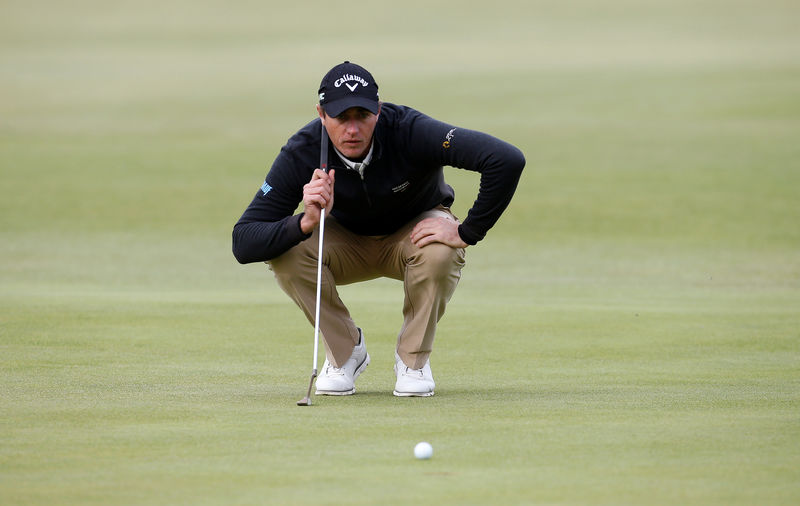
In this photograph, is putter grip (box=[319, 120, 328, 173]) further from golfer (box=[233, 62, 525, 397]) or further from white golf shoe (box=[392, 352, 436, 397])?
white golf shoe (box=[392, 352, 436, 397])

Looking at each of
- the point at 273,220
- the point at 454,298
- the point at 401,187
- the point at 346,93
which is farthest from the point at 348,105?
the point at 454,298

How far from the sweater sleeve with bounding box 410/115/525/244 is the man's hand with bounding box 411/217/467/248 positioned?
0.13 meters

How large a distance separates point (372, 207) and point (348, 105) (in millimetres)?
600

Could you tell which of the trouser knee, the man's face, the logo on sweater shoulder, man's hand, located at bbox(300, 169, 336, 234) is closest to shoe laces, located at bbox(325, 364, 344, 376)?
the trouser knee

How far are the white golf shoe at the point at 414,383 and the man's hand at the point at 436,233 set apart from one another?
1.84 ft

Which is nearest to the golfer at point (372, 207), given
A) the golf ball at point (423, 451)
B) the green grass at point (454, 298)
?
the green grass at point (454, 298)

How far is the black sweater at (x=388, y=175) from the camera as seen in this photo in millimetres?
5270

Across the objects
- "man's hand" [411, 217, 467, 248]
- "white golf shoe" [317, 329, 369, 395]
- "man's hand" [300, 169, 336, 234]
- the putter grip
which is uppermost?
the putter grip

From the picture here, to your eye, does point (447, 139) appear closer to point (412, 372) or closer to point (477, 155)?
point (477, 155)

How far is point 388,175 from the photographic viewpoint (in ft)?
17.7

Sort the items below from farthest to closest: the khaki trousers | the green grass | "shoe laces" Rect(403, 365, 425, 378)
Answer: the khaki trousers
"shoe laces" Rect(403, 365, 425, 378)
the green grass

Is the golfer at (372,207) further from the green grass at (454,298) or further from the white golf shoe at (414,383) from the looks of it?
the green grass at (454,298)

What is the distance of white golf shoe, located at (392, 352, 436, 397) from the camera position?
17.3ft

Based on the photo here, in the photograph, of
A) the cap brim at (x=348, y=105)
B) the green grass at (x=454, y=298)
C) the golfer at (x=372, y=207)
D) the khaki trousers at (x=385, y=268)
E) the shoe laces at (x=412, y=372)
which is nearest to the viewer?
the green grass at (x=454, y=298)
